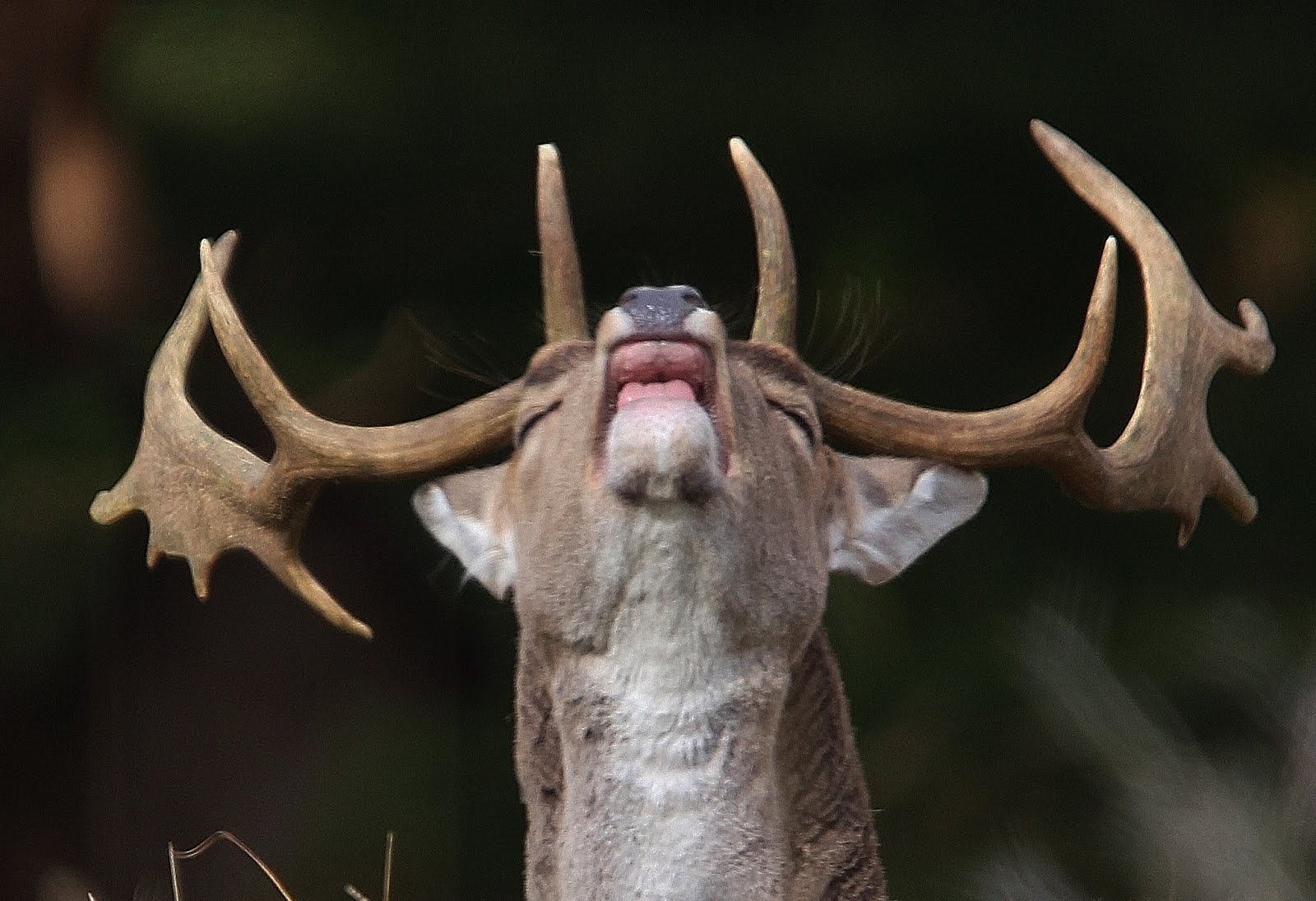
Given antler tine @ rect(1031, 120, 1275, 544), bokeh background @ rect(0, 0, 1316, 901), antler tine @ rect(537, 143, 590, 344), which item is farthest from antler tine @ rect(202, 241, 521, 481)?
bokeh background @ rect(0, 0, 1316, 901)

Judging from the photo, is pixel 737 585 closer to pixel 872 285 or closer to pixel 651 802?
pixel 651 802

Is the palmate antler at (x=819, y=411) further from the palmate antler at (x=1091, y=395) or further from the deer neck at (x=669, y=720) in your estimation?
the deer neck at (x=669, y=720)

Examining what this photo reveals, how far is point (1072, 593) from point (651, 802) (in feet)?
12.3

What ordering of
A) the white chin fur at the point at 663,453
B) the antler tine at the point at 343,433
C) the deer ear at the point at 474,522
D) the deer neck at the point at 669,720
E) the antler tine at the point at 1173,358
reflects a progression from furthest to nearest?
the antler tine at the point at 1173,358, the deer ear at the point at 474,522, the antler tine at the point at 343,433, the deer neck at the point at 669,720, the white chin fur at the point at 663,453

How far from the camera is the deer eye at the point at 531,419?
12.3ft

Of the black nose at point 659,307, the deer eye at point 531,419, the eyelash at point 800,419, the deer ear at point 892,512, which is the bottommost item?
the deer ear at point 892,512

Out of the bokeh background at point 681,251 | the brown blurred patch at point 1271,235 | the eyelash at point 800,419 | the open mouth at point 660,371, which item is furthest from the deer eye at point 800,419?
the brown blurred patch at point 1271,235

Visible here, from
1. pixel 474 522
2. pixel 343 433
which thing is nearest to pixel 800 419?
pixel 474 522

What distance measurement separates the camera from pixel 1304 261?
7699 mm

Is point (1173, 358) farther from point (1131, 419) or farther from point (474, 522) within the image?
point (474, 522)

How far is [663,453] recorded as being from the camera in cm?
335

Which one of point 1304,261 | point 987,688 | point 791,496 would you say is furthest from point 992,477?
point 791,496

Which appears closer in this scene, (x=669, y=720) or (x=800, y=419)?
(x=669, y=720)

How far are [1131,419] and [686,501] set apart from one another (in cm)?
114
